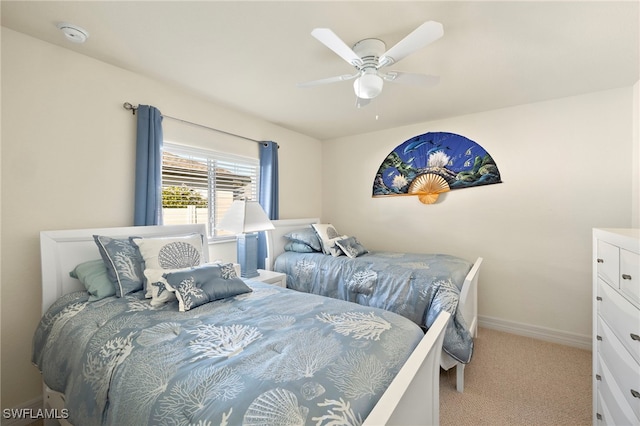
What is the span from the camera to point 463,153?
3.26 metres

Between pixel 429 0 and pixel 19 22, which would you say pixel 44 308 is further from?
pixel 429 0

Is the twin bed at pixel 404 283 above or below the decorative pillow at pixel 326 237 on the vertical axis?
below

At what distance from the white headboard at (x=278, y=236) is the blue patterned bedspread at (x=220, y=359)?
5.17 feet

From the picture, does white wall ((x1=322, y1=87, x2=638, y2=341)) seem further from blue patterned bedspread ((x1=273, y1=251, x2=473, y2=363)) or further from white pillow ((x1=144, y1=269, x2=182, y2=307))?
white pillow ((x1=144, y1=269, x2=182, y2=307))

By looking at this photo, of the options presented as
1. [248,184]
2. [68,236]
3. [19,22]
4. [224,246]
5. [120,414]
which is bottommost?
[120,414]

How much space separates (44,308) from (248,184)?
2100 millimetres

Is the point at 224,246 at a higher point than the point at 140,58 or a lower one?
lower

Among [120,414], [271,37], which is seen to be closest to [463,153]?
[271,37]

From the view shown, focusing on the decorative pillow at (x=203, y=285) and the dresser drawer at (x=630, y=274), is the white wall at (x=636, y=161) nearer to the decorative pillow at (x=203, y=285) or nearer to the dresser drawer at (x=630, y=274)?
the dresser drawer at (x=630, y=274)

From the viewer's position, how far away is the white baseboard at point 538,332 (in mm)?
2674

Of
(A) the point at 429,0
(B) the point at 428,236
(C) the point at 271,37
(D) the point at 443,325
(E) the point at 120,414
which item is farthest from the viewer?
(B) the point at 428,236

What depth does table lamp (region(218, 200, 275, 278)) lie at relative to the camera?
2600mm

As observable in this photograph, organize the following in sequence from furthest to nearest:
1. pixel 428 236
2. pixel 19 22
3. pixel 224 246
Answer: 1. pixel 428 236
2. pixel 224 246
3. pixel 19 22

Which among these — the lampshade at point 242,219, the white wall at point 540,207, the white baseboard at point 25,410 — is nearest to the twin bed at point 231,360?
the white baseboard at point 25,410
